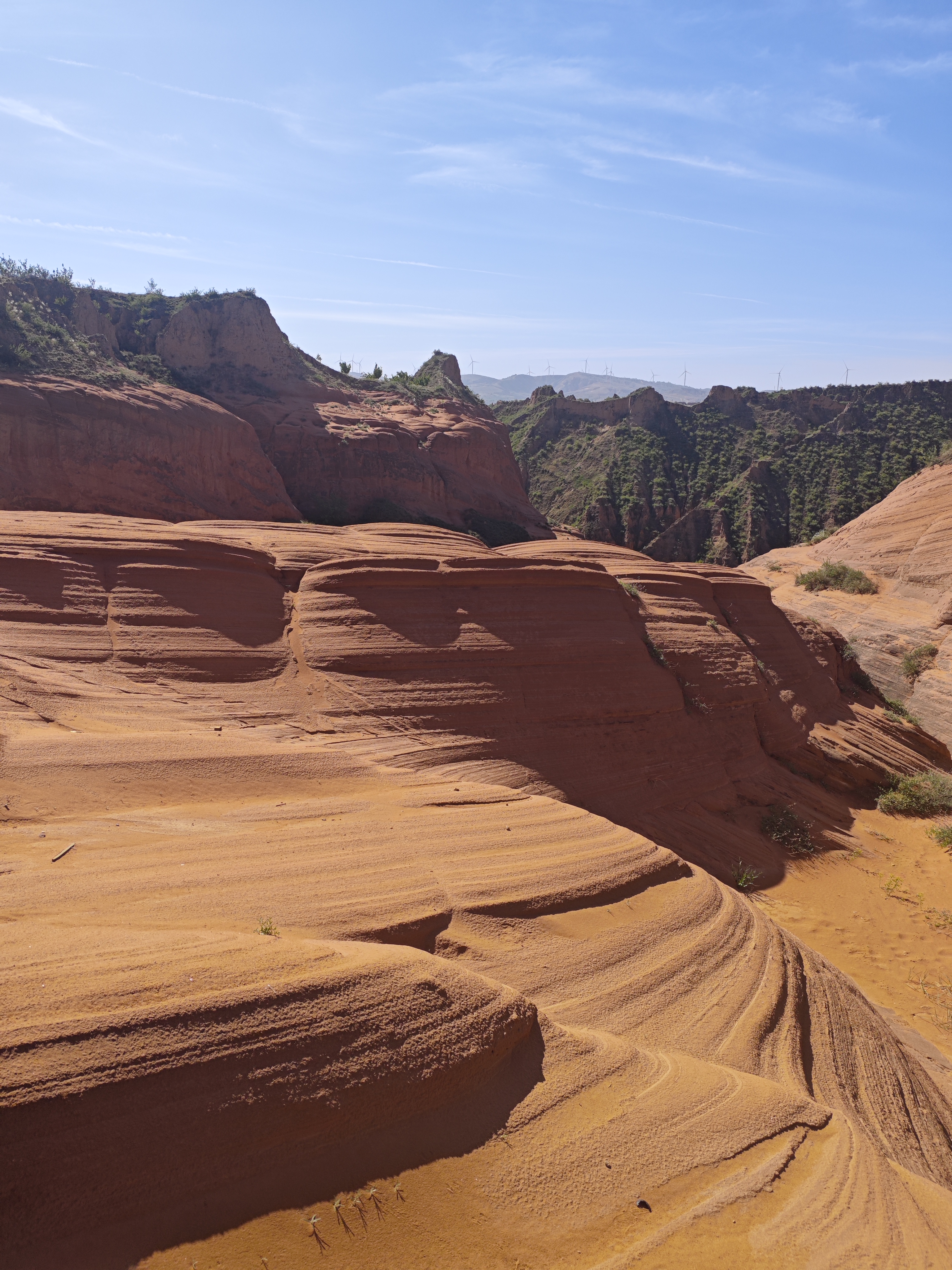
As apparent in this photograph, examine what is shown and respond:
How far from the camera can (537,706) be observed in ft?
35.2

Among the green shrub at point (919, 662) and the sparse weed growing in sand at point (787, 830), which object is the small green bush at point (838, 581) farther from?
the sparse weed growing in sand at point (787, 830)

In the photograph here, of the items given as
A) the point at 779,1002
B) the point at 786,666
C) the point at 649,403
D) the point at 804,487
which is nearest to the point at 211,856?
the point at 779,1002

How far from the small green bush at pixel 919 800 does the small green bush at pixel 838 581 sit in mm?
9949

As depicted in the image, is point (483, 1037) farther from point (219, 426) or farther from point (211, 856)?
point (219, 426)

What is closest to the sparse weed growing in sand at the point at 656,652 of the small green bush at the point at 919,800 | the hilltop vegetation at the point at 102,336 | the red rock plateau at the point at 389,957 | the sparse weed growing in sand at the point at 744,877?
the red rock plateau at the point at 389,957

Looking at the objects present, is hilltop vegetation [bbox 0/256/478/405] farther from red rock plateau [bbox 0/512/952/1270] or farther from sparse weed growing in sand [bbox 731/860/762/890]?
sparse weed growing in sand [bbox 731/860/762/890]

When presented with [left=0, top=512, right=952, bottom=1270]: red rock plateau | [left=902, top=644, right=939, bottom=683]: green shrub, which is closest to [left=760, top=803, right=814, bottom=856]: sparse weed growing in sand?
[left=0, top=512, right=952, bottom=1270]: red rock plateau

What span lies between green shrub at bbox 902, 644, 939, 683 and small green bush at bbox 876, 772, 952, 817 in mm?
5300

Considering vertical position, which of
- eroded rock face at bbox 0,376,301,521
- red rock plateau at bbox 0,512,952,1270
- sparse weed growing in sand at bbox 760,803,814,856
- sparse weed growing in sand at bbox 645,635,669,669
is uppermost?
eroded rock face at bbox 0,376,301,521

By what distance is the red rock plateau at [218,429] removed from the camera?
17984mm

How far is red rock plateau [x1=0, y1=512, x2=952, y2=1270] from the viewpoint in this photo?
2.84 m

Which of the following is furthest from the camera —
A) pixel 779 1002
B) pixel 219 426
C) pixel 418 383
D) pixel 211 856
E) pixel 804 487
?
pixel 804 487

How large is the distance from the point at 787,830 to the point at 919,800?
3799mm

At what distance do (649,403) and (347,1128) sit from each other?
58.0m
